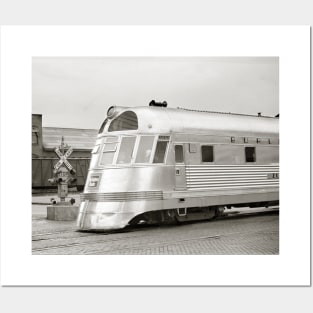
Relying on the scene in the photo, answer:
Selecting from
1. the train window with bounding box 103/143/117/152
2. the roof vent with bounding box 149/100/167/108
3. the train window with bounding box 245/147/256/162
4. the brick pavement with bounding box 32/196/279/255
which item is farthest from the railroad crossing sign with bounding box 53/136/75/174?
the train window with bounding box 245/147/256/162

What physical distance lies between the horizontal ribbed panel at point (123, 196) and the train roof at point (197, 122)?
45.5 inches

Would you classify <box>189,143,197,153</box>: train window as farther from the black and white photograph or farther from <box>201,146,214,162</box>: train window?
<box>201,146,214,162</box>: train window

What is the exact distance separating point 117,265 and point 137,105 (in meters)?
2.82

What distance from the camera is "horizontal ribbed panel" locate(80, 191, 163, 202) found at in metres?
14.2

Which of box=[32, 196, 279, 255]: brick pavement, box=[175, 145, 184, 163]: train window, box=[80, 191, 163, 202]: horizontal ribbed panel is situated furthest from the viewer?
box=[175, 145, 184, 163]: train window

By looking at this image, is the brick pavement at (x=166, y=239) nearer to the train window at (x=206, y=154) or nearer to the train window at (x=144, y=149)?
the train window at (x=144, y=149)

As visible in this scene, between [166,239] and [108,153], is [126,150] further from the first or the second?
[166,239]

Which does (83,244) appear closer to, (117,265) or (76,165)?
(117,265)

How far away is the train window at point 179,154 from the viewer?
1492cm

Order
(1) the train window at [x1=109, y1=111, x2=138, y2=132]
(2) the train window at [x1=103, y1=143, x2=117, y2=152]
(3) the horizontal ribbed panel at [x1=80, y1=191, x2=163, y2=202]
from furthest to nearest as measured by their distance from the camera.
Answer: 1. (2) the train window at [x1=103, y1=143, x2=117, y2=152]
2. (1) the train window at [x1=109, y1=111, x2=138, y2=132]
3. (3) the horizontal ribbed panel at [x1=80, y1=191, x2=163, y2=202]

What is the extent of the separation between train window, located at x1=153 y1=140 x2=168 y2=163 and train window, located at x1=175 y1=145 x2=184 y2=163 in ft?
0.81
